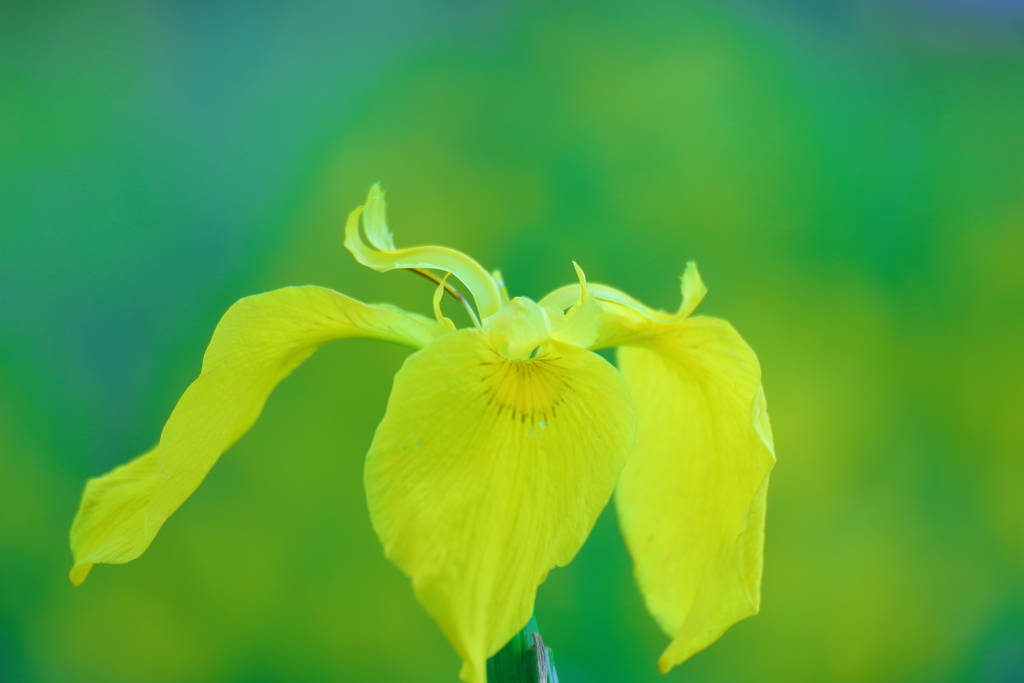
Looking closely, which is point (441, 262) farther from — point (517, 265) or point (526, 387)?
point (517, 265)

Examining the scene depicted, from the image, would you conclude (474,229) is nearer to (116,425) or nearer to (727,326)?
(116,425)

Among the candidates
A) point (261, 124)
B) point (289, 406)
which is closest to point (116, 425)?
point (289, 406)

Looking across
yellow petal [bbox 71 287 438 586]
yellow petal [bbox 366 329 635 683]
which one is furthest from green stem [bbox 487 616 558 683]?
yellow petal [bbox 71 287 438 586]

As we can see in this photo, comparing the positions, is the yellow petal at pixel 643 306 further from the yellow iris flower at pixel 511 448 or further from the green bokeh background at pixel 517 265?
the green bokeh background at pixel 517 265

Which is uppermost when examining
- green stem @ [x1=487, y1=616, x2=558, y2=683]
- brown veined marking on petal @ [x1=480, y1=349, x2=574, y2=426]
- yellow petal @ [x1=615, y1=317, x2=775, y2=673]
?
brown veined marking on petal @ [x1=480, y1=349, x2=574, y2=426]

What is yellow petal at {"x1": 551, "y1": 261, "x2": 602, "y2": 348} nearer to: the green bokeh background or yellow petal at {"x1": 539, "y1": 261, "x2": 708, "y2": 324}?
yellow petal at {"x1": 539, "y1": 261, "x2": 708, "y2": 324}

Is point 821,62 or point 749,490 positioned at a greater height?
point 821,62

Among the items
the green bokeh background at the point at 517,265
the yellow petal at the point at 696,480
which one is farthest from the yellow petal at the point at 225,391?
the green bokeh background at the point at 517,265
